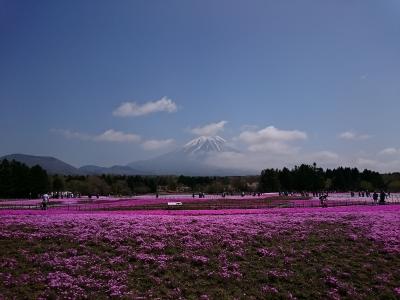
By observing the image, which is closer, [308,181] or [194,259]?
[194,259]

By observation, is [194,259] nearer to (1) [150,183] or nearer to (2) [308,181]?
(2) [308,181]

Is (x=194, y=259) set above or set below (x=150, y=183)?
below

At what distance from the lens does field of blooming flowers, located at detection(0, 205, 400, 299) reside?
1730 centimetres

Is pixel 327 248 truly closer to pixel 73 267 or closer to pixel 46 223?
pixel 73 267

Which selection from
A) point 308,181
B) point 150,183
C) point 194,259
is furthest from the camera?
point 150,183

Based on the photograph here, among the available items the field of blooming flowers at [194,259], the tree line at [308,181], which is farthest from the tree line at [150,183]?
the field of blooming flowers at [194,259]

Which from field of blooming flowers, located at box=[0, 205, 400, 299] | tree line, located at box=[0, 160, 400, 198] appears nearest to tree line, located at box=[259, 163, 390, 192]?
tree line, located at box=[0, 160, 400, 198]

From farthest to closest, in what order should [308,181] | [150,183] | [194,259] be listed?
[150,183]
[308,181]
[194,259]

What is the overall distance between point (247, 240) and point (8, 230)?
12696 millimetres

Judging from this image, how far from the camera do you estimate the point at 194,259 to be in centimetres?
2020

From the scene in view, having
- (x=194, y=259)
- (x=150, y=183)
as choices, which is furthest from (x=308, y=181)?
(x=194, y=259)

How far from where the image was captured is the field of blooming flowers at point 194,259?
56.7 feet

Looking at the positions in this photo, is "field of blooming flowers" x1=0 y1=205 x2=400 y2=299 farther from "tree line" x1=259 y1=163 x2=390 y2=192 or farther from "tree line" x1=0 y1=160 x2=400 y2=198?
"tree line" x1=259 y1=163 x2=390 y2=192

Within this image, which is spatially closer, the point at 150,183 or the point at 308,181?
the point at 308,181
